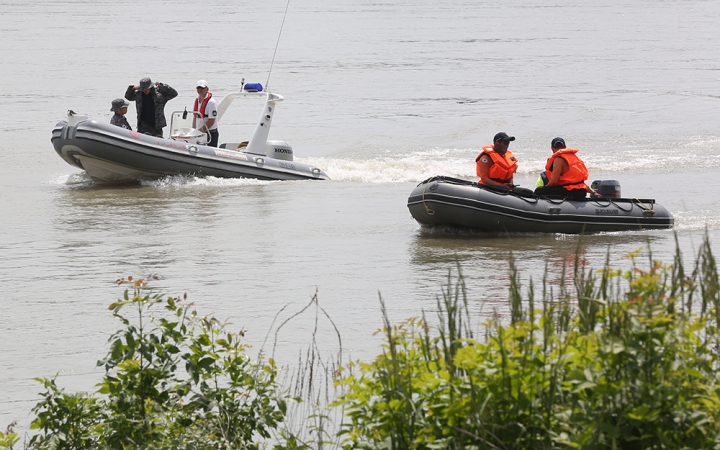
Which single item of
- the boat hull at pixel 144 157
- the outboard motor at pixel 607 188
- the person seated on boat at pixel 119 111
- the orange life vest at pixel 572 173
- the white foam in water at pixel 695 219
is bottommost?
the white foam in water at pixel 695 219

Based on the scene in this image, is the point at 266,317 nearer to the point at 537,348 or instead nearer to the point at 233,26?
the point at 537,348

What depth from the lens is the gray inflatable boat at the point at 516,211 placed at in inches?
466

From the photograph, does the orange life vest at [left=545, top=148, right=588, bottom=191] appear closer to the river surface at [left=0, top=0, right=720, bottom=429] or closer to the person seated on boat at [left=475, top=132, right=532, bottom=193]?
the person seated on boat at [left=475, top=132, right=532, bottom=193]

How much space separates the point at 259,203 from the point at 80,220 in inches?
95.9

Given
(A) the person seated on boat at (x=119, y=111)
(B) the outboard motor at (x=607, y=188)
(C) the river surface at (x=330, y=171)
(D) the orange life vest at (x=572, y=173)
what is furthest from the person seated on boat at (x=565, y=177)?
(A) the person seated on boat at (x=119, y=111)

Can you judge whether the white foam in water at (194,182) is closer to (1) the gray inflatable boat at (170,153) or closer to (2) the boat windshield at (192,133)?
(1) the gray inflatable boat at (170,153)

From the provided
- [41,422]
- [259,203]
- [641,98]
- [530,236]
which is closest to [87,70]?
[641,98]

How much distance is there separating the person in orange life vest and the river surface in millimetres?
724

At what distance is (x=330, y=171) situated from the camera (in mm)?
17406

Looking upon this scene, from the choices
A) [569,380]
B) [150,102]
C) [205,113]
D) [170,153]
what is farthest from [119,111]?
[569,380]

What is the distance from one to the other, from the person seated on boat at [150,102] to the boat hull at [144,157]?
0.31m

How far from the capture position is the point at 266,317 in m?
8.63

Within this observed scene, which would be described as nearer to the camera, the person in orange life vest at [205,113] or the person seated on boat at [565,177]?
the person seated on boat at [565,177]

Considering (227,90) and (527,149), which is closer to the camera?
(527,149)
